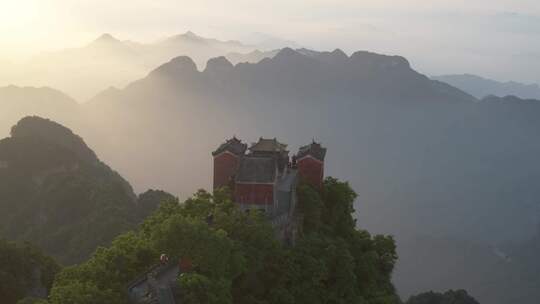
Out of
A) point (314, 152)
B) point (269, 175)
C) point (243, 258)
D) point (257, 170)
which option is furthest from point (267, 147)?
point (243, 258)

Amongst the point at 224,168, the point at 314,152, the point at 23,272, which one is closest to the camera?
the point at 224,168

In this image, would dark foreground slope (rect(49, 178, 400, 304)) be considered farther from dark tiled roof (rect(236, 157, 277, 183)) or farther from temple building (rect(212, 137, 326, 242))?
dark tiled roof (rect(236, 157, 277, 183))

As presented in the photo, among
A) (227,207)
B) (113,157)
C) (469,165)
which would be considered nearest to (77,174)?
(227,207)

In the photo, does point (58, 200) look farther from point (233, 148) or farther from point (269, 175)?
point (269, 175)

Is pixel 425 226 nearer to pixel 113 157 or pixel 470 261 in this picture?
pixel 470 261

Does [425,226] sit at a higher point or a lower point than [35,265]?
higher

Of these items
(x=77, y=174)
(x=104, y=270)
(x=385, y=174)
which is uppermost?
(x=385, y=174)
